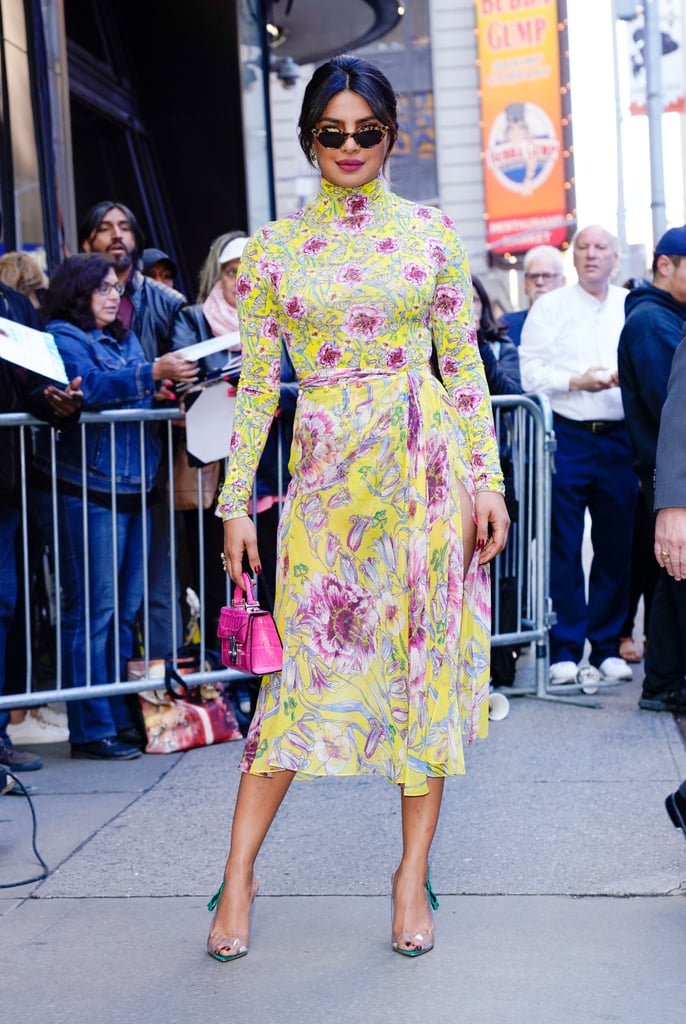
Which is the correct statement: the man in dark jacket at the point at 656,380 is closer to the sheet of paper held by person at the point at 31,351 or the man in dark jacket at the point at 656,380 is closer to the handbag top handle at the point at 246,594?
the sheet of paper held by person at the point at 31,351

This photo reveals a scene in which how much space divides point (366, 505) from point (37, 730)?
3196 mm

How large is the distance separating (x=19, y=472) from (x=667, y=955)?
3305 mm

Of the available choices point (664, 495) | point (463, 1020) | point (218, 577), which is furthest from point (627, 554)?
point (463, 1020)

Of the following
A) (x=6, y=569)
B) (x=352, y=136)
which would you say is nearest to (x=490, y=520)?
(x=352, y=136)

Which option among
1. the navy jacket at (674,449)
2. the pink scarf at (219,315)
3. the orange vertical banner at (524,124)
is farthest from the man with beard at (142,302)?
the orange vertical banner at (524,124)

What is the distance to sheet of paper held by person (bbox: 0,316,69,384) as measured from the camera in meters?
4.98

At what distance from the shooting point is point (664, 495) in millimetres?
3270

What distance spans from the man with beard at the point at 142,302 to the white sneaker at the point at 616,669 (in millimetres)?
2104

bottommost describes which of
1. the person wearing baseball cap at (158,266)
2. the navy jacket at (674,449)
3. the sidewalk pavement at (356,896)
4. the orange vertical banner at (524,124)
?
the sidewalk pavement at (356,896)

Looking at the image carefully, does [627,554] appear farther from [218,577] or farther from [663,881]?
[663,881]

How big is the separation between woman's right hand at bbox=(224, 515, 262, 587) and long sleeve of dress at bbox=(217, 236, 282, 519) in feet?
0.08

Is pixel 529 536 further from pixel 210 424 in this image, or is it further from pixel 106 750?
pixel 106 750

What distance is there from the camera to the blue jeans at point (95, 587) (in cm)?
563

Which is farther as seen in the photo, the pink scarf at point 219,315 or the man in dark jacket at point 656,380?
the pink scarf at point 219,315
